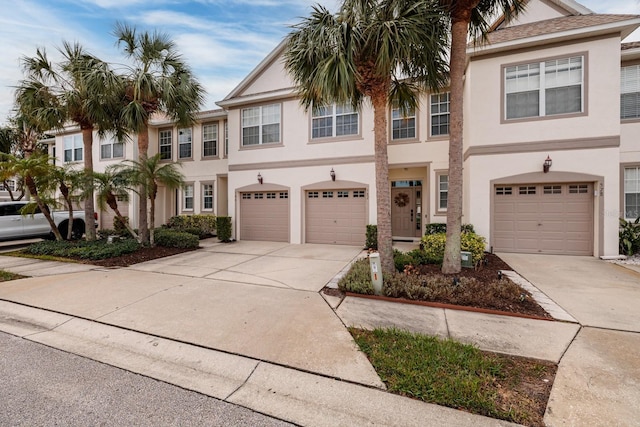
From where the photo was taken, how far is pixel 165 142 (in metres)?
16.2

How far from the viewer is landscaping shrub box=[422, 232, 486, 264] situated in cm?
732

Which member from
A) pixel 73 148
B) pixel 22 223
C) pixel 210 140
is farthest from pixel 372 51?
pixel 73 148

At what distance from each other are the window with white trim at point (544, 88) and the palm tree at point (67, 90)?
12.7m

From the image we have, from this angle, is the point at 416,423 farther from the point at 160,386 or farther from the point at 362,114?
the point at 362,114

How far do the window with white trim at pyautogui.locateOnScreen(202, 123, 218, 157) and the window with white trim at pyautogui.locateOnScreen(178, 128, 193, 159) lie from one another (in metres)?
0.93

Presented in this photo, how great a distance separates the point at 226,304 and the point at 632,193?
12750 millimetres

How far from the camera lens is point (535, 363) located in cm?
311

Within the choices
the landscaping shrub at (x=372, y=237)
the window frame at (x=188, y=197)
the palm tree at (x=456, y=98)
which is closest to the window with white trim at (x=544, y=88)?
the palm tree at (x=456, y=98)

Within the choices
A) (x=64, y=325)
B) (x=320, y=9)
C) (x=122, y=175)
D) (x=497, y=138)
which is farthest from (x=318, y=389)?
(x=122, y=175)

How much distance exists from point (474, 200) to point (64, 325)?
1038 cm

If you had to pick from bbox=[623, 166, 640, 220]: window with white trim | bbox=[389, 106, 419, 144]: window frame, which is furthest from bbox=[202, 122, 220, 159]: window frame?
bbox=[623, 166, 640, 220]: window with white trim

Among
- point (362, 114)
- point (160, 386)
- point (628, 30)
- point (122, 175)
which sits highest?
point (628, 30)

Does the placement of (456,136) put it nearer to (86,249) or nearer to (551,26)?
(551,26)

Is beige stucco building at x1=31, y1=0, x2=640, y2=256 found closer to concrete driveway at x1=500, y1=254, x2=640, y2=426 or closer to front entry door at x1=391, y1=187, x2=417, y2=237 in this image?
front entry door at x1=391, y1=187, x2=417, y2=237
